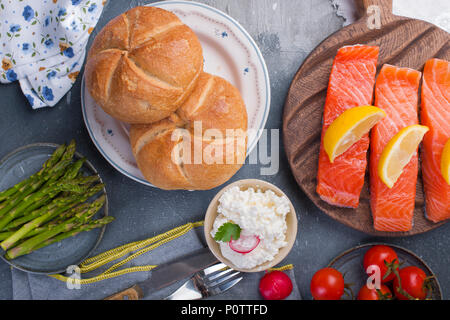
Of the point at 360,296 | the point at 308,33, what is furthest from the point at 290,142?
the point at 360,296

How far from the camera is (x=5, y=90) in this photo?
2.12 metres

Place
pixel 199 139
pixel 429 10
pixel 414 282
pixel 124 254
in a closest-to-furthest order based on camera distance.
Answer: pixel 199 139
pixel 414 282
pixel 124 254
pixel 429 10

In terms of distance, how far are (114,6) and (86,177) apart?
956mm

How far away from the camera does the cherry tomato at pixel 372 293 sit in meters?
1.95

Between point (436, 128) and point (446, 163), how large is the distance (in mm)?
216

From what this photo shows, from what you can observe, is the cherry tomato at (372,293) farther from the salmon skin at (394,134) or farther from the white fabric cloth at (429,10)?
the white fabric cloth at (429,10)

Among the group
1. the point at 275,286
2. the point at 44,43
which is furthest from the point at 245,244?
the point at 44,43

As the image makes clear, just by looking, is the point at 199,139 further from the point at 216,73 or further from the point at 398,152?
the point at 398,152

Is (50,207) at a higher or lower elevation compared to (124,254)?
higher

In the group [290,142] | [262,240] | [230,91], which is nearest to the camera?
[230,91]

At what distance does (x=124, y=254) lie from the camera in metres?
2.08

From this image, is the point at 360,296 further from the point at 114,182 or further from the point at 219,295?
the point at 114,182

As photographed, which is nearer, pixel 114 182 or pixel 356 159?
pixel 356 159

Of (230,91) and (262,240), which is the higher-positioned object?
(230,91)
